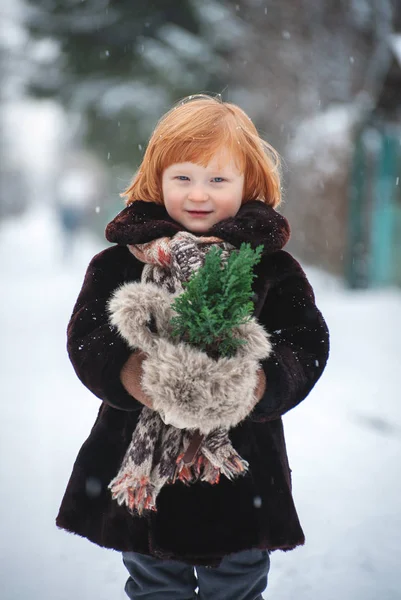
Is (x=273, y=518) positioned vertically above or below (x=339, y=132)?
below

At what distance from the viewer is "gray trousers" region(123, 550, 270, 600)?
1726 millimetres

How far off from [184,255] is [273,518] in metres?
0.78

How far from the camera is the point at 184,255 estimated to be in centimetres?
154

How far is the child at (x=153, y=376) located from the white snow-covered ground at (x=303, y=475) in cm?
92

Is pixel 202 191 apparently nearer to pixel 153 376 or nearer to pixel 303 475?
pixel 153 376

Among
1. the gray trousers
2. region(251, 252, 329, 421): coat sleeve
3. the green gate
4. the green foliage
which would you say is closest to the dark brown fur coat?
region(251, 252, 329, 421): coat sleeve

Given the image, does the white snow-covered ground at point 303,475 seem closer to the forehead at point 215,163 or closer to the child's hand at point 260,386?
the child's hand at point 260,386

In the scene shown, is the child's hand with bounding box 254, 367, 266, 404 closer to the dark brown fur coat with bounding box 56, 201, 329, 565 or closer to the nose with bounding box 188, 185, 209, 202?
the dark brown fur coat with bounding box 56, 201, 329, 565

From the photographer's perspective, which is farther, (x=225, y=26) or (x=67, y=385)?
(x=225, y=26)

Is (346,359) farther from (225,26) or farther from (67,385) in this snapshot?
(225,26)

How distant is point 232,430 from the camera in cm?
171

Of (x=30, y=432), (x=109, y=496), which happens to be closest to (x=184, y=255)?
(x=109, y=496)

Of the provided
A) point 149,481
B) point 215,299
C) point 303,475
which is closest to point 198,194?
point 215,299

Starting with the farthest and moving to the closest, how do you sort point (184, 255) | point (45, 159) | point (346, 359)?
point (45, 159), point (346, 359), point (184, 255)
